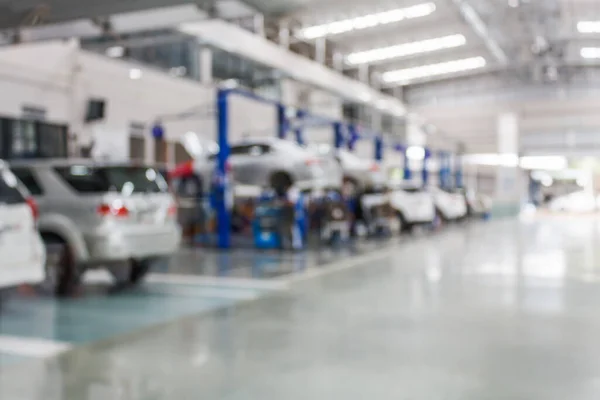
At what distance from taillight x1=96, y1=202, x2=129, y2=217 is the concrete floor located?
94 cm

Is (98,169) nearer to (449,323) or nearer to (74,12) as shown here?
(74,12)

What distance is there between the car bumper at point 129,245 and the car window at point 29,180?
35.0 inches

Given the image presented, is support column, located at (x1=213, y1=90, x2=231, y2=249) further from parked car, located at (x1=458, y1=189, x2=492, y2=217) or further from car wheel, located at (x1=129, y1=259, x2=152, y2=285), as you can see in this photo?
parked car, located at (x1=458, y1=189, x2=492, y2=217)

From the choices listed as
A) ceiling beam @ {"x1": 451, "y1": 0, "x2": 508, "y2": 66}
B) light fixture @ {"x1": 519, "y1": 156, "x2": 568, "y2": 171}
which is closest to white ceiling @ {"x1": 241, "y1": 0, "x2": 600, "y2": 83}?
ceiling beam @ {"x1": 451, "y1": 0, "x2": 508, "y2": 66}

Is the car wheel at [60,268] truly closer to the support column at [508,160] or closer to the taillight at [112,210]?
the taillight at [112,210]

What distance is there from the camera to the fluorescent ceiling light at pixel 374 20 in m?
19.9

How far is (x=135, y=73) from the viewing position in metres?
16.5

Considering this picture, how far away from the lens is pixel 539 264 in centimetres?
1007

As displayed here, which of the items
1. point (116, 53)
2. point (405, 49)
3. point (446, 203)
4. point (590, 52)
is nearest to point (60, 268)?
point (116, 53)

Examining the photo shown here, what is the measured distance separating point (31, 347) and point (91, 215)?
2.01 m

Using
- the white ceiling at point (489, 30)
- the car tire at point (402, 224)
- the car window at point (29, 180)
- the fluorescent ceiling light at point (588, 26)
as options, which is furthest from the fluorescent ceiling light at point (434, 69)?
the car window at point (29, 180)

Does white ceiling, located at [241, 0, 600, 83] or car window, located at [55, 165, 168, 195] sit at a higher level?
white ceiling, located at [241, 0, 600, 83]

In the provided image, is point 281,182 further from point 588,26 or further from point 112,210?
point 588,26

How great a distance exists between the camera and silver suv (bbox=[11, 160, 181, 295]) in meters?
6.46
